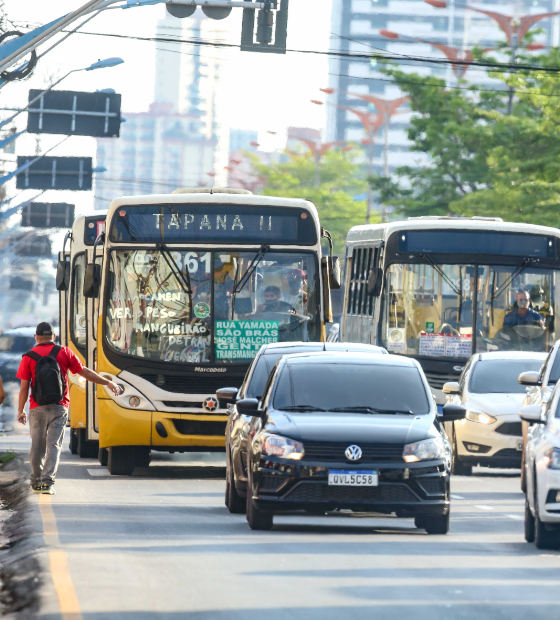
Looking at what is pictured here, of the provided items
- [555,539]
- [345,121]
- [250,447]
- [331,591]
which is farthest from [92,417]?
[345,121]

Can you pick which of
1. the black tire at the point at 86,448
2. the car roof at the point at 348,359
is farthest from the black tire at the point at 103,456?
the car roof at the point at 348,359

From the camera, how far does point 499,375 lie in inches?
855

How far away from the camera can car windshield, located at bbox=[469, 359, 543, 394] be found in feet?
70.6

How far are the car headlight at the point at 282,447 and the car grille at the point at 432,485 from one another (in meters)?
0.95

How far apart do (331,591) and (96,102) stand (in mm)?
34880

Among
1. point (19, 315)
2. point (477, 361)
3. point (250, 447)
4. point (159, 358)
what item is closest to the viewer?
point (250, 447)

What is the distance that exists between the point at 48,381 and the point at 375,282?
8425 millimetres

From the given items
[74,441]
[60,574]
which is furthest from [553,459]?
[74,441]

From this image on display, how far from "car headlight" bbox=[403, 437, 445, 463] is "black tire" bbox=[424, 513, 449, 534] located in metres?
0.54

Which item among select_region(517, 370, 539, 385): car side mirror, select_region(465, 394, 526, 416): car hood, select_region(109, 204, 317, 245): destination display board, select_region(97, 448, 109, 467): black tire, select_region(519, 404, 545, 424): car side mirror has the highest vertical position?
select_region(109, 204, 317, 245): destination display board

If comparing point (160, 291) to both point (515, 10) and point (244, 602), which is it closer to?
point (244, 602)

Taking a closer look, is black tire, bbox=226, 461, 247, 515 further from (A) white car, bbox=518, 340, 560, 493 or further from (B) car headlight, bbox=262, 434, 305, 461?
(A) white car, bbox=518, 340, 560, 493

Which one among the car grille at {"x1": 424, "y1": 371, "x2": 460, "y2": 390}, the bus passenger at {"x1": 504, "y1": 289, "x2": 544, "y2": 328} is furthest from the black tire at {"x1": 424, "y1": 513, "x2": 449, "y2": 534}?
the bus passenger at {"x1": 504, "y1": 289, "x2": 544, "y2": 328}

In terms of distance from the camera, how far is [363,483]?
12.3 m
